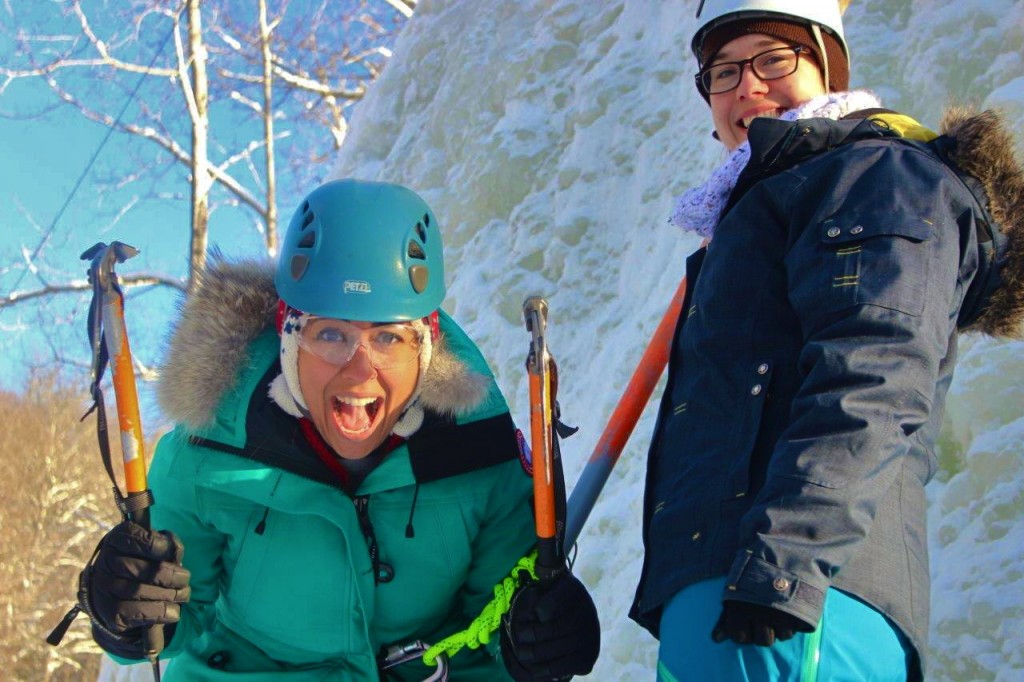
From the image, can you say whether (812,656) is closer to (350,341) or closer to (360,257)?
(350,341)

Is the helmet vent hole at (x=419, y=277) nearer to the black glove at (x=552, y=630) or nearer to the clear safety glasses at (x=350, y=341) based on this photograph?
the clear safety glasses at (x=350, y=341)

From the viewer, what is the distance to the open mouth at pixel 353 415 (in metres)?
2.38

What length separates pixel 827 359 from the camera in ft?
5.01

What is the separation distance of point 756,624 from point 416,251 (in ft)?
4.73

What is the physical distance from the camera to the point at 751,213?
1.88 metres

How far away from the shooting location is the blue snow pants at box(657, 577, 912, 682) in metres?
1.52

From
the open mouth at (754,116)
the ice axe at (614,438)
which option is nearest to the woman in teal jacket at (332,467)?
the ice axe at (614,438)

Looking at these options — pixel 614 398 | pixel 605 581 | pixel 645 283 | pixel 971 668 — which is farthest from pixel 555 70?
pixel 971 668

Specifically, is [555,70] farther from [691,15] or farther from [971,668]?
[971,668]

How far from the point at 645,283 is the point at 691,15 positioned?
1.77 metres

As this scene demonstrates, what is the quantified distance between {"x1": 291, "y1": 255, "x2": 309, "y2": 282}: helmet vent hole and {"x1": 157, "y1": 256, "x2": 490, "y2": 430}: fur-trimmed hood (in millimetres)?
184

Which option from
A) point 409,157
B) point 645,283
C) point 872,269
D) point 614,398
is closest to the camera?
point 872,269

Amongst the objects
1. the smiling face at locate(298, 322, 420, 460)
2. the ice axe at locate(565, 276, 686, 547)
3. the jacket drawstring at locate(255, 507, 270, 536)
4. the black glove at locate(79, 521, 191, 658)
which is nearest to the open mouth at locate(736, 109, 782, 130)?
the ice axe at locate(565, 276, 686, 547)

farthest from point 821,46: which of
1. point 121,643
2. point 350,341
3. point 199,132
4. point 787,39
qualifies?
point 199,132
